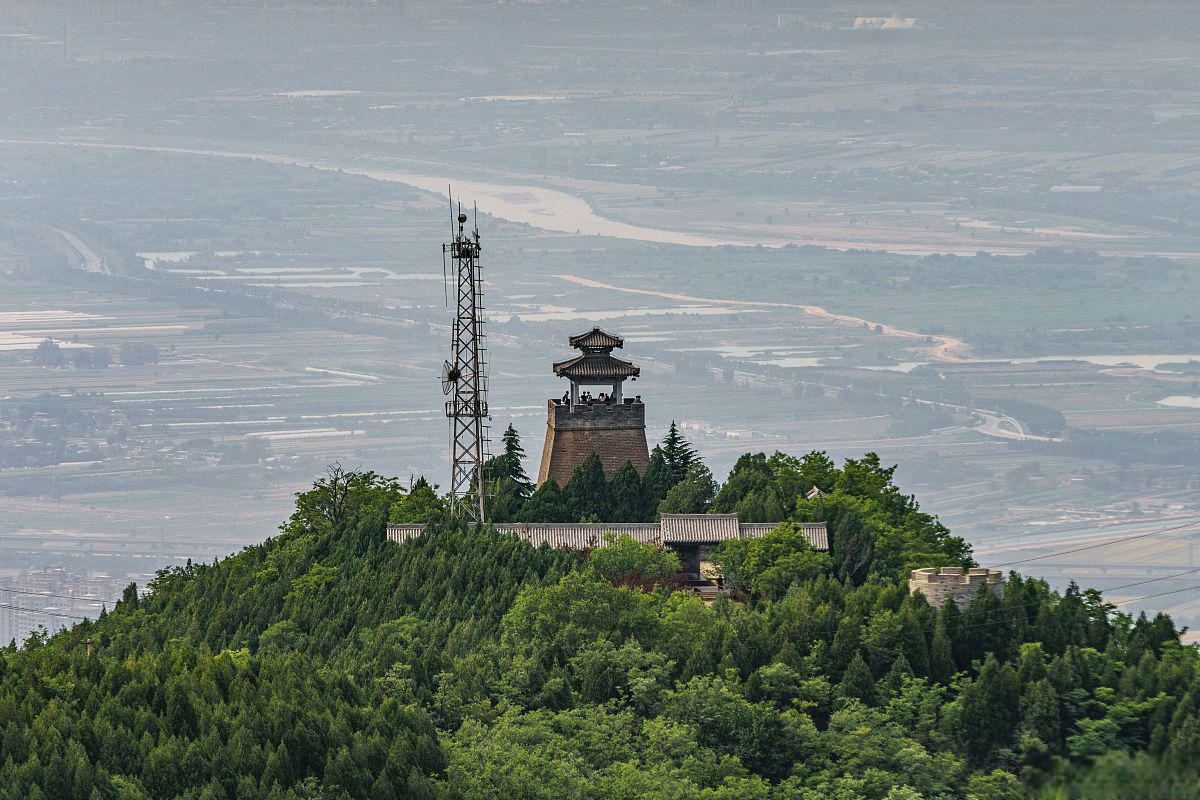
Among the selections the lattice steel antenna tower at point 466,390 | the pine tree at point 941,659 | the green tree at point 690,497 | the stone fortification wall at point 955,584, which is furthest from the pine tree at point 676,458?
the pine tree at point 941,659

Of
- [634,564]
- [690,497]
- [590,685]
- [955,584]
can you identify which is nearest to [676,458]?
[690,497]

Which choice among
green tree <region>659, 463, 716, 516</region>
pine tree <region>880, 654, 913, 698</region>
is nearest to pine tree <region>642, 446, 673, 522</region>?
green tree <region>659, 463, 716, 516</region>

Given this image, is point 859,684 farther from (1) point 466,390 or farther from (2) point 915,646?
(1) point 466,390

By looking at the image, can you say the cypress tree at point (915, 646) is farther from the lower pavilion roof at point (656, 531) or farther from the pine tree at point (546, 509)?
the pine tree at point (546, 509)

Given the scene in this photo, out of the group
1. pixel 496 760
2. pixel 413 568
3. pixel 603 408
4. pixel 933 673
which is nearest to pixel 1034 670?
pixel 933 673

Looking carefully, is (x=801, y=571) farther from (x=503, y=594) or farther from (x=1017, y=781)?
(x=1017, y=781)

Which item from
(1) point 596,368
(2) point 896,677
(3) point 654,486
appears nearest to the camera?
(2) point 896,677

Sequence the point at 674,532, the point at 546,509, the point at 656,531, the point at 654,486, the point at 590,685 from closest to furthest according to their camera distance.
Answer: the point at 590,685 < the point at 674,532 < the point at 656,531 < the point at 546,509 < the point at 654,486
